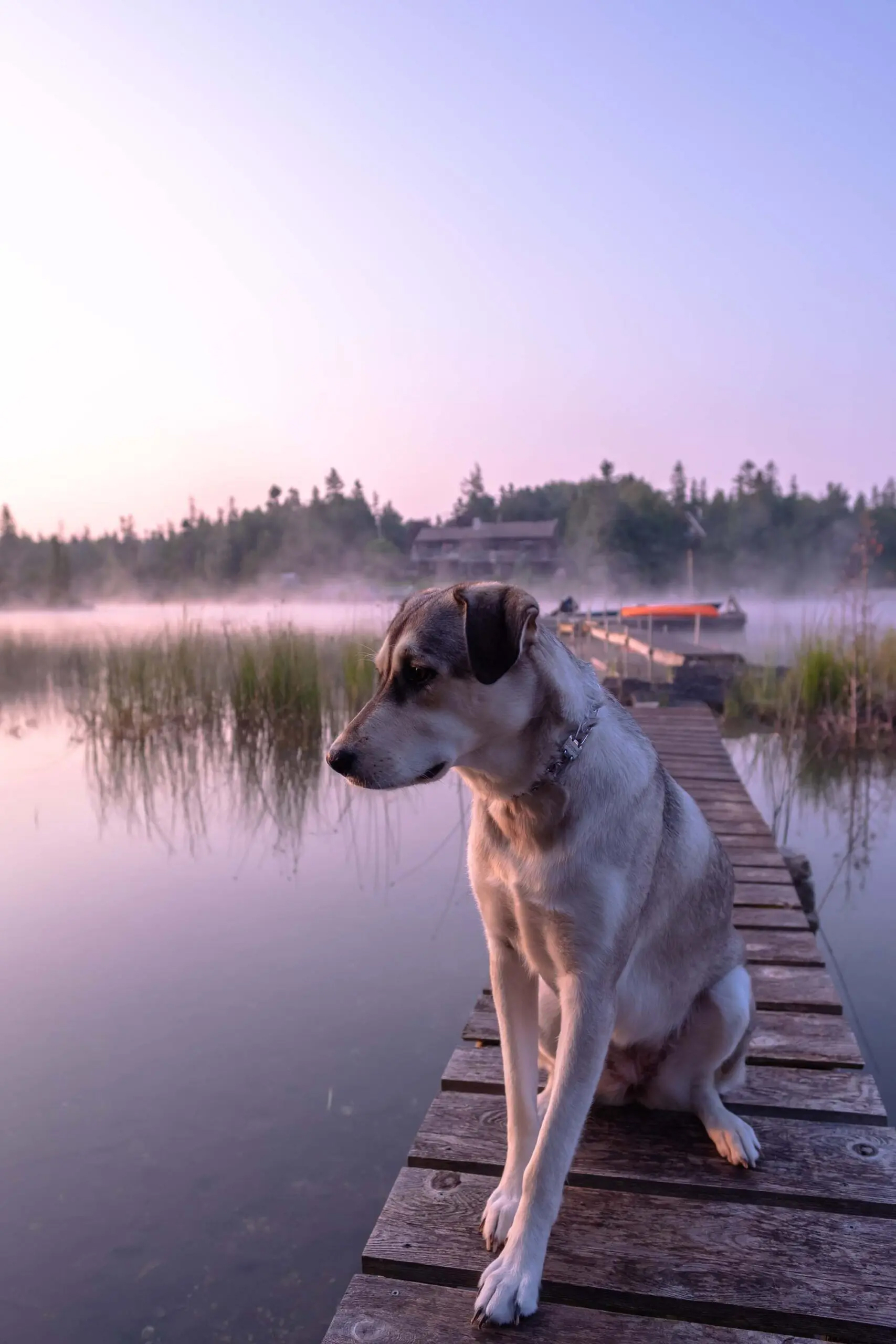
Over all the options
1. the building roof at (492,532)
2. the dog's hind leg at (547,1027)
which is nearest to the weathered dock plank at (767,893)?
the dog's hind leg at (547,1027)

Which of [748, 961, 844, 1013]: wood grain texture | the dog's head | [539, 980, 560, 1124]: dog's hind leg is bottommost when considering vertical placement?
[748, 961, 844, 1013]: wood grain texture

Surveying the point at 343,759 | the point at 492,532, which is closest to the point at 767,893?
the point at 343,759

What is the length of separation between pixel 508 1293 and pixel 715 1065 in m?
0.85

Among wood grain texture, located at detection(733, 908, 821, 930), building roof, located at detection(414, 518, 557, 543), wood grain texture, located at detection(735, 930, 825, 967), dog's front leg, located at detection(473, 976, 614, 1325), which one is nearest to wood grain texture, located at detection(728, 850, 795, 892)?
wood grain texture, located at detection(733, 908, 821, 930)

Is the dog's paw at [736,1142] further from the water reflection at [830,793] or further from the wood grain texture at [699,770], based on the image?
the wood grain texture at [699,770]

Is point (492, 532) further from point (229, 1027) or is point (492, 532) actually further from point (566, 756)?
point (566, 756)

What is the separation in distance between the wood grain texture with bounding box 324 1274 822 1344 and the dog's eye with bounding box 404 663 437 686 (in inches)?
51.1

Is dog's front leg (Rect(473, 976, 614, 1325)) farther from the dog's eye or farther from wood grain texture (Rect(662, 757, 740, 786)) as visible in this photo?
wood grain texture (Rect(662, 757, 740, 786))

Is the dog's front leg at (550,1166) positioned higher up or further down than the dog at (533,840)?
further down

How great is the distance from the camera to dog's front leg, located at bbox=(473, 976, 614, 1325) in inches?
70.1

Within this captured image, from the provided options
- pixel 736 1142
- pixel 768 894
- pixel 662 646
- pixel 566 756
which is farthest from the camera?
pixel 662 646

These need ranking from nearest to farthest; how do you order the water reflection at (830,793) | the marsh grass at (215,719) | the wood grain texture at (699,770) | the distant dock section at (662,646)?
the water reflection at (830,793) < the wood grain texture at (699,770) < the marsh grass at (215,719) < the distant dock section at (662,646)

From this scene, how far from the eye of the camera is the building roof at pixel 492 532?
3359 centimetres

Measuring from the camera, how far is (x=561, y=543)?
4031cm
